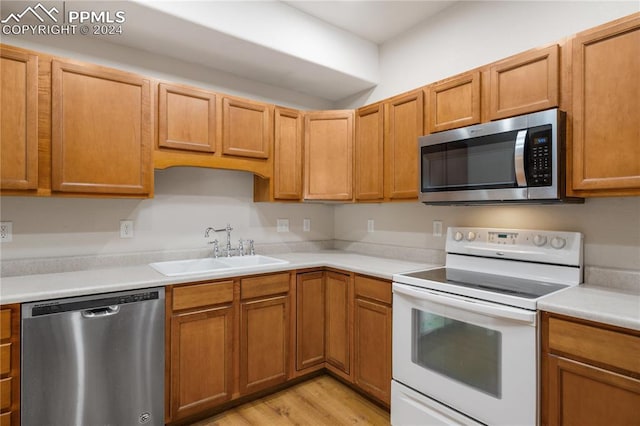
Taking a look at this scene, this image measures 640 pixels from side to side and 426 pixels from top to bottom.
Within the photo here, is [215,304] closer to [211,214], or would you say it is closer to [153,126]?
[211,214]

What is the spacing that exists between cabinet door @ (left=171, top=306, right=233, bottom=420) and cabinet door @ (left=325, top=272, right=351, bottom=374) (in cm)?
77

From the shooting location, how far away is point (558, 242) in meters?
1.88

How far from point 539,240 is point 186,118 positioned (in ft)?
7.69

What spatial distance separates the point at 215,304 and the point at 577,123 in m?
2.21

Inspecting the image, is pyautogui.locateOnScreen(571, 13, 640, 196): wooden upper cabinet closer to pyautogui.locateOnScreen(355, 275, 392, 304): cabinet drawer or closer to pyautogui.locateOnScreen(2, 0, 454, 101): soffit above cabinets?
pyautogui.locateOnScreen(355, 275, 392, 304): cabinet drawer

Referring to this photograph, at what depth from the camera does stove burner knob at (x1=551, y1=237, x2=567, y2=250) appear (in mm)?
1862

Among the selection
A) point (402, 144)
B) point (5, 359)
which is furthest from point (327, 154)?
point (5, 359)

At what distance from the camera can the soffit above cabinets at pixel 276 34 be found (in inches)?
81.6

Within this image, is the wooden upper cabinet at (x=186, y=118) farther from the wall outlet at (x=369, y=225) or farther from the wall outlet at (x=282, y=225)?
the wall outlet at (x=369, y=225)

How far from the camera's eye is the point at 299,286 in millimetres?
2520

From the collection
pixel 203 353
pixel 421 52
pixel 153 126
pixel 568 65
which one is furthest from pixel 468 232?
pixel 153 126

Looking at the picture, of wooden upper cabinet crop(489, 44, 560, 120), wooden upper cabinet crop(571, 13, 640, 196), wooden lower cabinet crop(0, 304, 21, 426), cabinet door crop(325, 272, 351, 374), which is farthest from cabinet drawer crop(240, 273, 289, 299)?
wooden upper cabinet crop(571, 13, 640, 196)

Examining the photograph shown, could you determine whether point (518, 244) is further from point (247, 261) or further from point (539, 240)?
point (247, 261)

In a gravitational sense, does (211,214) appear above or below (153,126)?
below
